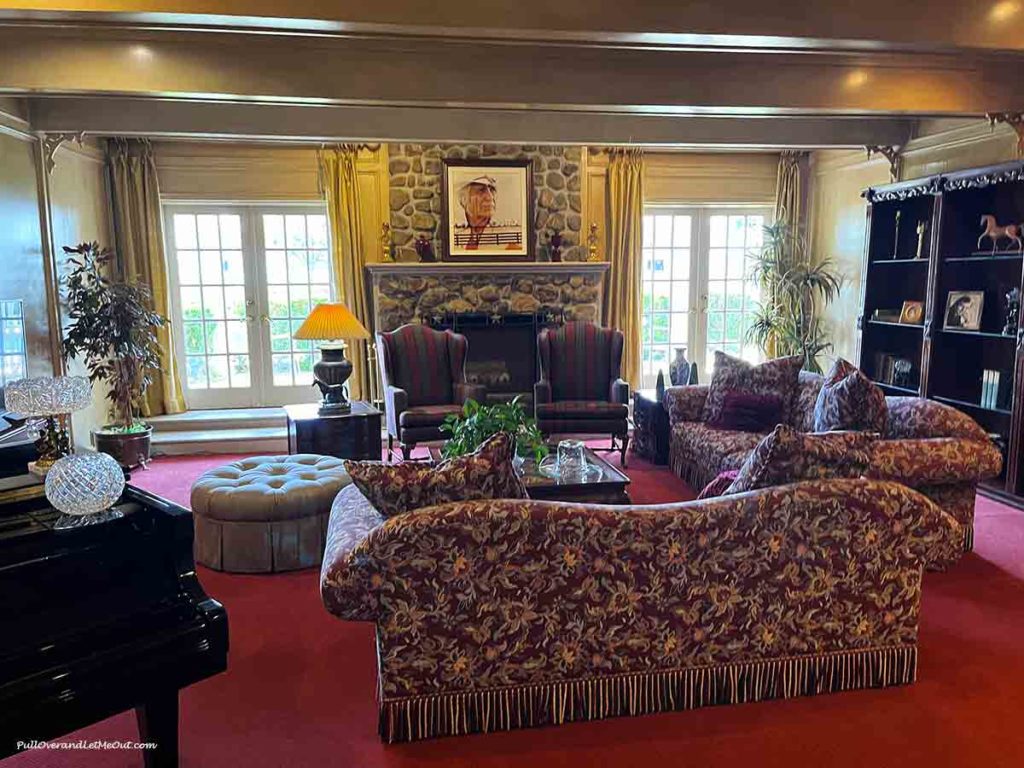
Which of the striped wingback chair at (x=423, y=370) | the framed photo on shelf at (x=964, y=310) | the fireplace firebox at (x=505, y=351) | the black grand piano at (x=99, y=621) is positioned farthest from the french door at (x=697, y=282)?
the black grand piano at (x=99, y=621)

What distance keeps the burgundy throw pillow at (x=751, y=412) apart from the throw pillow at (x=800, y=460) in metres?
2.36

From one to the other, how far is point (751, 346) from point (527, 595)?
607 cm

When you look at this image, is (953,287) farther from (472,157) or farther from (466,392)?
(472,157)

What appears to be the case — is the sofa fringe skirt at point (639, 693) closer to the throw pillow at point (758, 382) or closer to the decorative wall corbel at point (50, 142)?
the throw pillow at point (758, 382)

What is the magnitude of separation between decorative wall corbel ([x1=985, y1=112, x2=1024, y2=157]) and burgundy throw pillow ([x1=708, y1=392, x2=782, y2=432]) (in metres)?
2.34

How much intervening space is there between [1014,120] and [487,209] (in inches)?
160

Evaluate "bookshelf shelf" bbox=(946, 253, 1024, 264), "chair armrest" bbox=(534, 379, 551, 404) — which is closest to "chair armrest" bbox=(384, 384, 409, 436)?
"chair armrest" bbox=(534, 379, 551, 404)

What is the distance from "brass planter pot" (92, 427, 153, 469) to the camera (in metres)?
5.49

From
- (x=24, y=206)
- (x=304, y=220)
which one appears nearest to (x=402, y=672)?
(x=24, y=206)

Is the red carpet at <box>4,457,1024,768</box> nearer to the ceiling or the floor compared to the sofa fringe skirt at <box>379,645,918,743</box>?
nearer to the floor

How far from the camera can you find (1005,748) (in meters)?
2.26

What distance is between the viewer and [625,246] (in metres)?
7.12

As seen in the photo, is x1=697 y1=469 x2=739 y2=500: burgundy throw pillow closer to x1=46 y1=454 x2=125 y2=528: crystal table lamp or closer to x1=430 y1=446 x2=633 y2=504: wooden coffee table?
x1=430 y1=446 x2=633 y2=504: wooden coffee table

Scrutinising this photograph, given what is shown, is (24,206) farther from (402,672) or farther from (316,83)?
(402,672)
